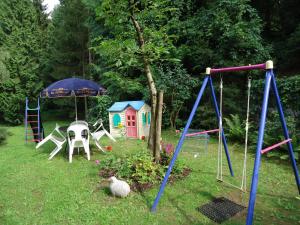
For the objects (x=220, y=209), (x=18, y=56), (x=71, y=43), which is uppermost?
(x=71, y=43)

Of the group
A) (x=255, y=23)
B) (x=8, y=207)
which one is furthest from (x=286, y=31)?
(x=8, y=207)

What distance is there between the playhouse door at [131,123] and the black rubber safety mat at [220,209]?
4535 mm

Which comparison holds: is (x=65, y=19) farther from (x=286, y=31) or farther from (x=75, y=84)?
(x=286, y=31)

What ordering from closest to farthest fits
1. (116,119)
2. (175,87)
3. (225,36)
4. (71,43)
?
1. (225,36)
2. (116,119)
3. (175,87)
4. (71,43)

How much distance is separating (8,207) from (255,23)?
8491mm

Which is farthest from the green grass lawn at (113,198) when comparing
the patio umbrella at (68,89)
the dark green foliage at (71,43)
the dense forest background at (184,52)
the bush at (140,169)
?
the dark green foliage at (71,43)

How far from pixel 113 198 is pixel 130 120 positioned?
14.1 ft

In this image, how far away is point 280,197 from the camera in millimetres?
3377

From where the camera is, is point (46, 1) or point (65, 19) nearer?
point (65, 19)

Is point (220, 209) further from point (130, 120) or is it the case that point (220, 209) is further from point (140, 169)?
point (130, 120)

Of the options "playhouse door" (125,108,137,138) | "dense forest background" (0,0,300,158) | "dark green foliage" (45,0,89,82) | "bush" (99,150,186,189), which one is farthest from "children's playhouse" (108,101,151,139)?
"dark green foliage" (45,0,89,82)

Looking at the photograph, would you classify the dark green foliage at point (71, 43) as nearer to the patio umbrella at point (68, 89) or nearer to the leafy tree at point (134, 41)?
the patio umbrella at point (68, 89)

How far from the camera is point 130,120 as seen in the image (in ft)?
24.8

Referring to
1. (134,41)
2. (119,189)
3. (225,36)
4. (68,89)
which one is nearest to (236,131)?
(225,36)
